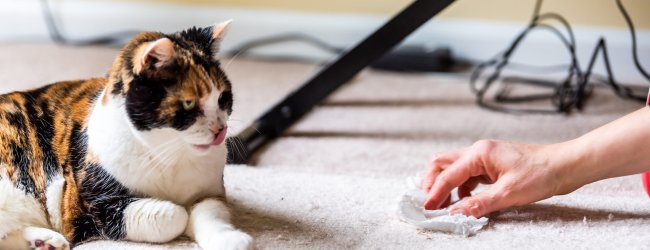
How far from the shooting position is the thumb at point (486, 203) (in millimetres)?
Answer: 1012

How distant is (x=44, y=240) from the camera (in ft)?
3.00

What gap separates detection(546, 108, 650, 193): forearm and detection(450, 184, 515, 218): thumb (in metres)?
0.08

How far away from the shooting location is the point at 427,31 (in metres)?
2.12

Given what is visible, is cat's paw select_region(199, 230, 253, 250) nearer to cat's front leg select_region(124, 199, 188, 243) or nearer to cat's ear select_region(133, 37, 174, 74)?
cat's front leg select_region(124, 199, 188, 243)

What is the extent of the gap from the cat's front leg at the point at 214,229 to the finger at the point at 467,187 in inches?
13.8

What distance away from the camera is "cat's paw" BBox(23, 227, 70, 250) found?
0.91m

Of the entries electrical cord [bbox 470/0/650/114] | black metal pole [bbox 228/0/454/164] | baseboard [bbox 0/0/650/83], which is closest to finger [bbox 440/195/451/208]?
black metal pole [bbox 228/0/454/164]

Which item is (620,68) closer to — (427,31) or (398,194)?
(427,31)

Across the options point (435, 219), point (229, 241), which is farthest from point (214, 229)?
point (435, 219)

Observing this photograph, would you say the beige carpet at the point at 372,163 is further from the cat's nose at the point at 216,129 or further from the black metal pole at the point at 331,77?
the cat's nose at the point at 216,129

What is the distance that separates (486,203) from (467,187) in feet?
0.31

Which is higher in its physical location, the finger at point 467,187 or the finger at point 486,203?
the finger at point 486,203

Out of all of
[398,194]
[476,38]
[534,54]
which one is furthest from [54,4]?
[398,194]

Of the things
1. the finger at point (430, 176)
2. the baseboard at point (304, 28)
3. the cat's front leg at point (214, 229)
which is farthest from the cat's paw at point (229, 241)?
the baseboard at point (304, 28)
